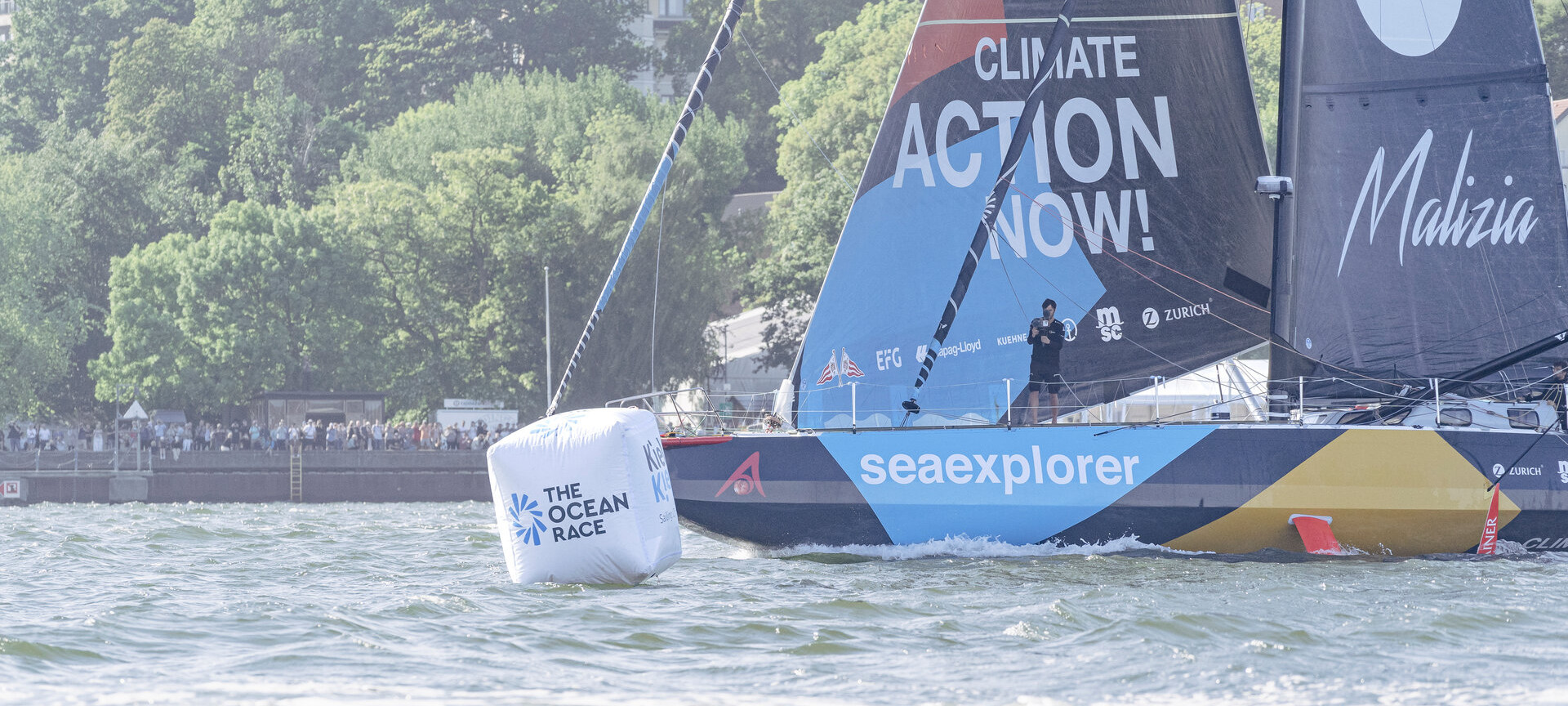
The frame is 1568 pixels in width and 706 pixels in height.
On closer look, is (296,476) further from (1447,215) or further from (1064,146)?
(1447,215)

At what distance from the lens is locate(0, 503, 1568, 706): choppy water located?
1050 cm

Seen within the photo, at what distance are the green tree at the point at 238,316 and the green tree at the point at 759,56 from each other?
28363 mm

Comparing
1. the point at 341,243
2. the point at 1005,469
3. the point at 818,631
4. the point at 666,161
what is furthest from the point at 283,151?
the point at 818,631

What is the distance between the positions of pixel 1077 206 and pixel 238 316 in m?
34.2

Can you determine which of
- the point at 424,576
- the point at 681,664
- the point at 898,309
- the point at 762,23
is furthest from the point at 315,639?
the point at 762,23

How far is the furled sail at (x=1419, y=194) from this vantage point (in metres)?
18.0

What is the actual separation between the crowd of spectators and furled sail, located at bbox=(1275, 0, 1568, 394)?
89.2ft

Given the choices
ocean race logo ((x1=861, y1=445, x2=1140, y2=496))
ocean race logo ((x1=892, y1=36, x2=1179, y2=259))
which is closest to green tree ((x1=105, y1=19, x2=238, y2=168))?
ocean race logo ((x1=892, y1=36, x2=1179, y2=259))

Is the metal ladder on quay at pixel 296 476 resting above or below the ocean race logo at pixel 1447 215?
below

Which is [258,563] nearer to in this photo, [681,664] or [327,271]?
[681,664]

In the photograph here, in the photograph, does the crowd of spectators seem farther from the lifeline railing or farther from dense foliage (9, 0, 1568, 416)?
the lifeline railing

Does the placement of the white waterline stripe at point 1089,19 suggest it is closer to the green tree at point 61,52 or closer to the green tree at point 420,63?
A: the green tree at point 420,63

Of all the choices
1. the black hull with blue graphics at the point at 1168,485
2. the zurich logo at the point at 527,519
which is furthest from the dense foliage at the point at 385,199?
the zurich logo at the point at 527,519

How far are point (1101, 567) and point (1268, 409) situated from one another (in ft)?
11.0
